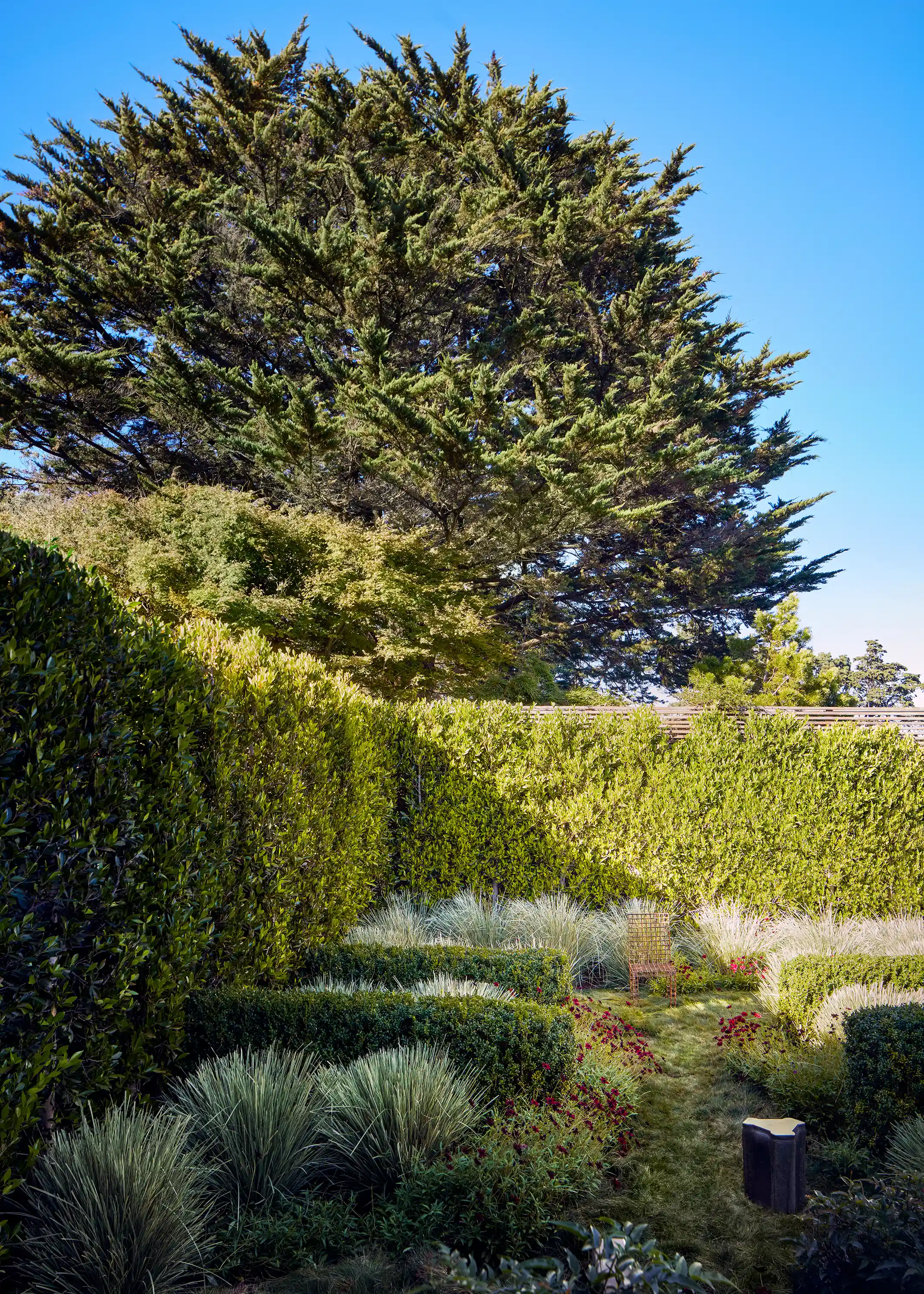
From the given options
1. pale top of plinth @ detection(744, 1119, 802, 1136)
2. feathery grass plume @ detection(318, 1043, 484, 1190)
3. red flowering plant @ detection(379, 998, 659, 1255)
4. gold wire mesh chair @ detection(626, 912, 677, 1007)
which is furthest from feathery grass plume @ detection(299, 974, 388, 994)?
gold wire mesh chair @ detection(626, 912, 677, 1007)

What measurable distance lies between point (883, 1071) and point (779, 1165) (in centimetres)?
98

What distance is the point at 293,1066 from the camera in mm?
3902

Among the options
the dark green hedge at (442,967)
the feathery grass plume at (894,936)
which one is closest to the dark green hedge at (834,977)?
the feathery grass plume at (894,936)

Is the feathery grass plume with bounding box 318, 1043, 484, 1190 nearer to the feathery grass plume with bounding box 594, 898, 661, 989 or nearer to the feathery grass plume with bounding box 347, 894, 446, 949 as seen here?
the feathery grass plume with bounding box 347, 894, 446, 949

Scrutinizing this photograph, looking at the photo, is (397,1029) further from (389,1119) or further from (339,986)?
(339,986)

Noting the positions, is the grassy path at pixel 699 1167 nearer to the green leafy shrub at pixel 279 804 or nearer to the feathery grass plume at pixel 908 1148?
the feathery grass plume at pixel 908 1148

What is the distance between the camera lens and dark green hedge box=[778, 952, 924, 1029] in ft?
19.3

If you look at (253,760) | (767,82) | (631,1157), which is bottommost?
(631,1157)

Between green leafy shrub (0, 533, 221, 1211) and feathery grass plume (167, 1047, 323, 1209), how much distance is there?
0.40m

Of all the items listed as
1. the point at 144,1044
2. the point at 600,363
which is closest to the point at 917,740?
the point at 144,1044

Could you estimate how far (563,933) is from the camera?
7902 mm

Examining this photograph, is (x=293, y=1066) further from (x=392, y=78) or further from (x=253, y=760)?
(x=392, y=78)

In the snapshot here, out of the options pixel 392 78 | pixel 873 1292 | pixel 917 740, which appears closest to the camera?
pixel 873 1292

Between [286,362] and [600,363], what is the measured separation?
8092mm
